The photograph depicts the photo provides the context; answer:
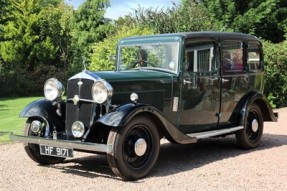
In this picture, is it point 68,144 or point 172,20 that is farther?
point 172,20

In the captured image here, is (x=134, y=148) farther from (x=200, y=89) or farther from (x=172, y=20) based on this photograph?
(x=172, y=20)

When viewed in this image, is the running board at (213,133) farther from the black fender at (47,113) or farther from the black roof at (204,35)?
the black fender at (47,113)

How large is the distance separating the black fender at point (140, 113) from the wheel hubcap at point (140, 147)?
366mm

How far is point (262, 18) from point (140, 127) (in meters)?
21.7

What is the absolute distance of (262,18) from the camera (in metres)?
26.5

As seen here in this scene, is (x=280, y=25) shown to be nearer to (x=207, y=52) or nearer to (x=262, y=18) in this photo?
(x=262, y=18)

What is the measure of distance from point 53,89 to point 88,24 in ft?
79.3

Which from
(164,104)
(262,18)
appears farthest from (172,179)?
(262,18)

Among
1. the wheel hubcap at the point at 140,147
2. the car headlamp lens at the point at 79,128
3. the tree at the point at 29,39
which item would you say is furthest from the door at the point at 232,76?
the tree at the point at 29,39

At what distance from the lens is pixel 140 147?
6.40 metres

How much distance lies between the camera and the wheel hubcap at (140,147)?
636cm

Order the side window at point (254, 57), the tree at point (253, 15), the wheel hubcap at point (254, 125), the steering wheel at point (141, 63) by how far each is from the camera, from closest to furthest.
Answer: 1. the steering wheel at point (141, 63)
2. the wheel hubcap at point (254, 125)
3. the side window at point (254, 57)
4. the tree at point (253, 15)

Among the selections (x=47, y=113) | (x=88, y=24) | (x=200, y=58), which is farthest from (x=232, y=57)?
(x=88, y=24)

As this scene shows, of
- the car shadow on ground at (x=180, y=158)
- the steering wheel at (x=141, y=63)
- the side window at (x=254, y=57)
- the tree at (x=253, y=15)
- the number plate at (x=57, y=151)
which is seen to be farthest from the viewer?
the tree at (x=253, y=15)
